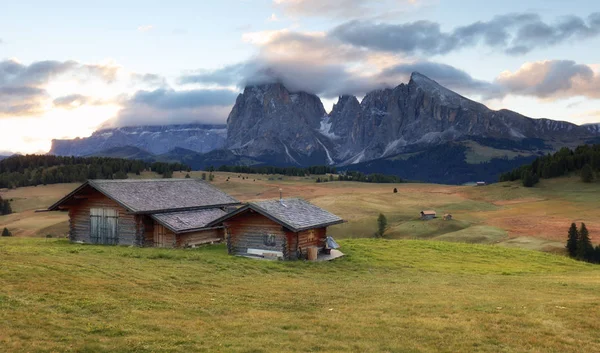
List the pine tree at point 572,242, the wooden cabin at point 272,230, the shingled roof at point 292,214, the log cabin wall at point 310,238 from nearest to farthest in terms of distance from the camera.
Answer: the shingled roof at point 292,214
the wooden cabin at point 272,230
the log cabin wall at point 310,238
the pine tree at point 572,242

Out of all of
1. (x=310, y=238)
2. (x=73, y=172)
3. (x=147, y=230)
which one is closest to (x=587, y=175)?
(x=310, y=238)

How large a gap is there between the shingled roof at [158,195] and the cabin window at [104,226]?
2001 mm

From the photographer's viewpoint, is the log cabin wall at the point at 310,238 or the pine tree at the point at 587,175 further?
the pine tree at the point at 587,175

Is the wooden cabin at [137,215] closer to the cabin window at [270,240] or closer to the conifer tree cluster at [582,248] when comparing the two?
the cabin window at [270,240]

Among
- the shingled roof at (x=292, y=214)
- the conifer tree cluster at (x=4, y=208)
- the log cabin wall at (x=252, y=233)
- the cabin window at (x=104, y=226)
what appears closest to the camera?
the shingled roof at (x=292, y=214)

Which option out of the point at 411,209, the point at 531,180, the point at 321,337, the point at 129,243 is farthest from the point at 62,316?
the point at 531,180

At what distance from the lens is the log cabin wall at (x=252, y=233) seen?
38156mm

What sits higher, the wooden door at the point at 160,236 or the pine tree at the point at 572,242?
the wooden door at the point at 160,236

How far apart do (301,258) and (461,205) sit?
9355 centimetres

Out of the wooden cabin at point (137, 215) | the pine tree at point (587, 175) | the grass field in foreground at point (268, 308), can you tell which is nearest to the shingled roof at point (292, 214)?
the wooden cabin at point (137, 215)

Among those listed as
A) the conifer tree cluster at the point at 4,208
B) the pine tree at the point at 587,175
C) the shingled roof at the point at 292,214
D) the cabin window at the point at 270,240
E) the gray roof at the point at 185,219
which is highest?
the pine tree at the point at 587,175

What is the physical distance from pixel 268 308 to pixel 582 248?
56.3 meters

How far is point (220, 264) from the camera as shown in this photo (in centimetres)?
3142

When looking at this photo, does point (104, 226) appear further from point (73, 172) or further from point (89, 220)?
point (73, 172)
